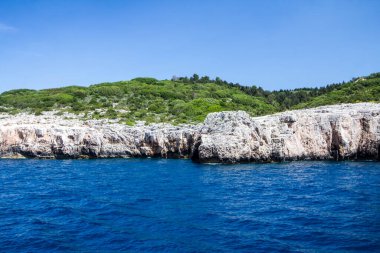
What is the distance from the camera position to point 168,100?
8306 centimetres

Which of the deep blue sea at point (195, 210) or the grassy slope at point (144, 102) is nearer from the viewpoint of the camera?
the deep blue sea at point (195, 210)

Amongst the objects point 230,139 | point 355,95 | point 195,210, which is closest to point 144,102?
point 355,95

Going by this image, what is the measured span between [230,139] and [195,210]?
19.5 m

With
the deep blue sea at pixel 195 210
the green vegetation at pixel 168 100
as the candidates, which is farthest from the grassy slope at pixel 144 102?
the deep blue sea at pixel 195 210

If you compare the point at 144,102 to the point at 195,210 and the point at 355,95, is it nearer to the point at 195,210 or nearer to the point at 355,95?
the point at 355,95

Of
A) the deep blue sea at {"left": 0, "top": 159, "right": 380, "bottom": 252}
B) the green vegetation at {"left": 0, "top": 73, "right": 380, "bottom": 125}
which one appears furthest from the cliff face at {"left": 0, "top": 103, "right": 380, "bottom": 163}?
the green vegetation at {"left": 0, "top": 73, "right": 380, "bottom": 125}

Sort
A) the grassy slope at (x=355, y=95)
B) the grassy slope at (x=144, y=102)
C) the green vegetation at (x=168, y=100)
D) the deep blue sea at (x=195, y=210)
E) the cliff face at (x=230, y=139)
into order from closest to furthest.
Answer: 1. the deep blue sea at (x=195, y=210)
2. the cliff face at (x=230, y=139)
3. the grassy slope at (x=355, y=95)
4. the green vegetation at (x=168, y=100)
5. the grassy slope at (x=144, y=102)

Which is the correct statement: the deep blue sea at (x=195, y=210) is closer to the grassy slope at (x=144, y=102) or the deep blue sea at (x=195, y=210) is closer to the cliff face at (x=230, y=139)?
the cliff face at (x=230, y=139)

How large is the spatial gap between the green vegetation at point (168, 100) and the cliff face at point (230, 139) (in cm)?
870

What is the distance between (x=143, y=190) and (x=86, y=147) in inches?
929

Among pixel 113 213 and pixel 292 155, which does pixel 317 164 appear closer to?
pixel 292 155

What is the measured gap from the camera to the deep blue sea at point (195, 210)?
637 inches

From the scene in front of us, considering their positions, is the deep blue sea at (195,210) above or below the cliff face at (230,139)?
below

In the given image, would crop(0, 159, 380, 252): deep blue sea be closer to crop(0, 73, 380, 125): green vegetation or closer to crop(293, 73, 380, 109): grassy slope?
crop(0, 73, 380, 125): green vegetation
